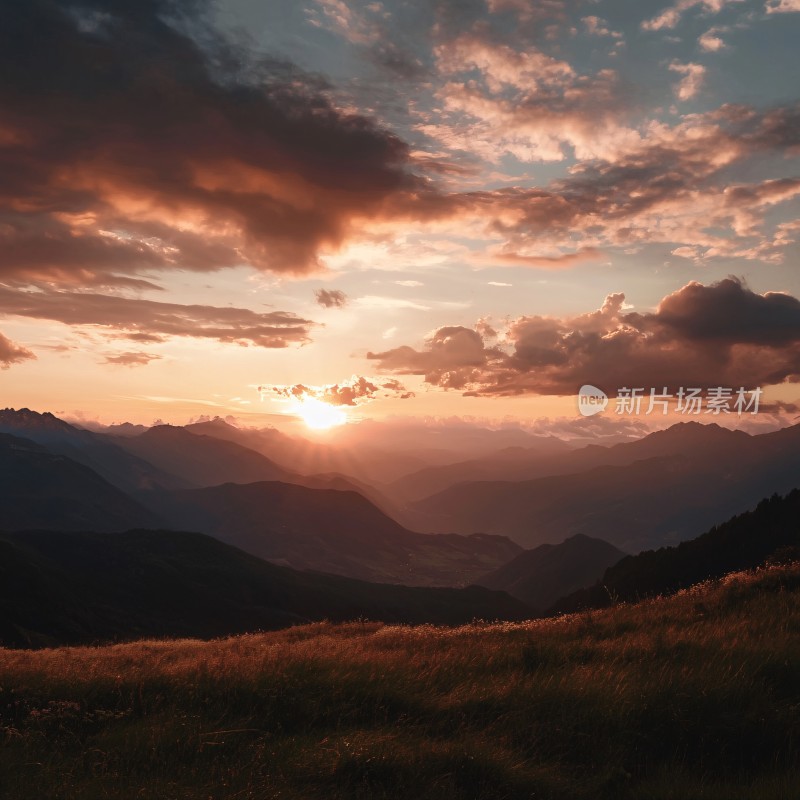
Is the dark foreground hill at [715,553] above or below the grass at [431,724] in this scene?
below

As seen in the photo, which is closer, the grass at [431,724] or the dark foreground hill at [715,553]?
the grass at [431,724]

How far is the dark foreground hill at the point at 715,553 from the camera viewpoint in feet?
372

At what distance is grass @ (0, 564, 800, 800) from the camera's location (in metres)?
6.14

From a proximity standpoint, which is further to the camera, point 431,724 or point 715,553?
point 715,553

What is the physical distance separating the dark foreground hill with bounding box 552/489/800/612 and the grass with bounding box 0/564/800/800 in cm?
10692

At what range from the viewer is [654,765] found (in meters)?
6.75

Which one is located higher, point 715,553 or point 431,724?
point 431,724

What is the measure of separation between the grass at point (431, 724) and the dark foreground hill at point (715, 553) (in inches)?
4210

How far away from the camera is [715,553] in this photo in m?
122

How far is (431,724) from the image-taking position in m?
7.73

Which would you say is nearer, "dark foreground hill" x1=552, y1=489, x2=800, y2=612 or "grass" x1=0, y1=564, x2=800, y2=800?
Result: "grass" x1=0, y1=564, x2=800, y2=800

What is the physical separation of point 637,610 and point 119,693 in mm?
12135

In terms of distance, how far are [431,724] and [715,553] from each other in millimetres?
133767

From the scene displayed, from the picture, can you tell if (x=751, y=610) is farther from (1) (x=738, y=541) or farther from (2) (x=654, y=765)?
(1) (x=738, y=541)
